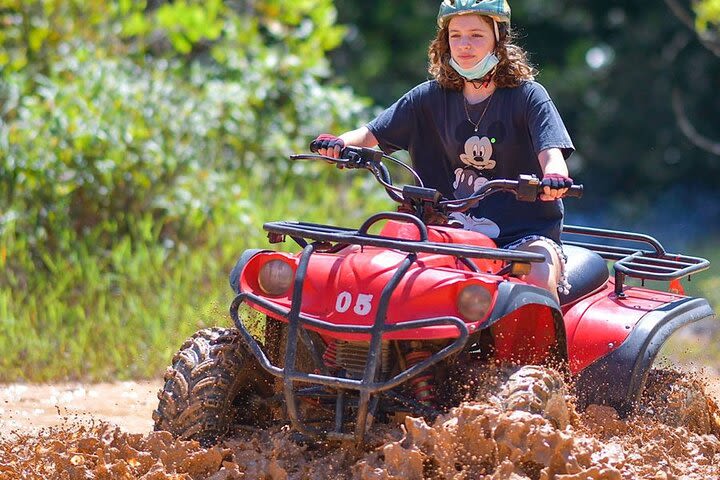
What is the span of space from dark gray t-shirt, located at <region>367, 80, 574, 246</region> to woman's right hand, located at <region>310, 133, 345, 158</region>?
0.43 m

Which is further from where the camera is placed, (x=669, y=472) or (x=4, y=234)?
(x=4, y=234)

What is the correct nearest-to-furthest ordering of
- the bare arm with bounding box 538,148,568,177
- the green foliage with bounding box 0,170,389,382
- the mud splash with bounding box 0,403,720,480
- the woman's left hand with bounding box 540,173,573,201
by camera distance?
the mud splash with bounding box 0,403,720,480 < the woman's left hand with bounding box 540,173,573,201 < the bare arm with bounding box 538,148,568,177 < the green foliage with bounding box 0,170,389,382

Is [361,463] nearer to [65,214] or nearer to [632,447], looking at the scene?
[632,447]

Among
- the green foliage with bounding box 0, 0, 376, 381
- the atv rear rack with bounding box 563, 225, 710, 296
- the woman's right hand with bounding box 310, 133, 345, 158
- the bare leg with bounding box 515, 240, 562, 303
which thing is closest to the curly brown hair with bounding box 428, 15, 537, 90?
the woman's right hand with bounding box 310, 133, 345, 158

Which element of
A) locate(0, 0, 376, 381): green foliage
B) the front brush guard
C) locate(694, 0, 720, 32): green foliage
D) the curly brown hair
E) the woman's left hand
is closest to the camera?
the front brush guard

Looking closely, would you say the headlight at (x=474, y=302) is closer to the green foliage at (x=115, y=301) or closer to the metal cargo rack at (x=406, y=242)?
the metal cargo rack at (x=406, y=242)

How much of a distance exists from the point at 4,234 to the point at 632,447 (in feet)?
12.7

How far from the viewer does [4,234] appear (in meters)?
6.45

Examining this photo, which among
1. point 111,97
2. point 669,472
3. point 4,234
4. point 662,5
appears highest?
point 662,5

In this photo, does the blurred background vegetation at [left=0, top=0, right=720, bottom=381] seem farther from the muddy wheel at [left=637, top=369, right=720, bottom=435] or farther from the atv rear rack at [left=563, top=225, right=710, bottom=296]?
the muddy wheel at [left=637, top=369, right=720, bottom=435]

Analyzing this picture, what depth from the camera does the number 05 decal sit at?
358 cm

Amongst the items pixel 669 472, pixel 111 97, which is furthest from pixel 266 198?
pixel 669 472

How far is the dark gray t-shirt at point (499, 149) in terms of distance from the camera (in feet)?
14.1

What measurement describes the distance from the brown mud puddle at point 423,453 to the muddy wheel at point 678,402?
117 mm
